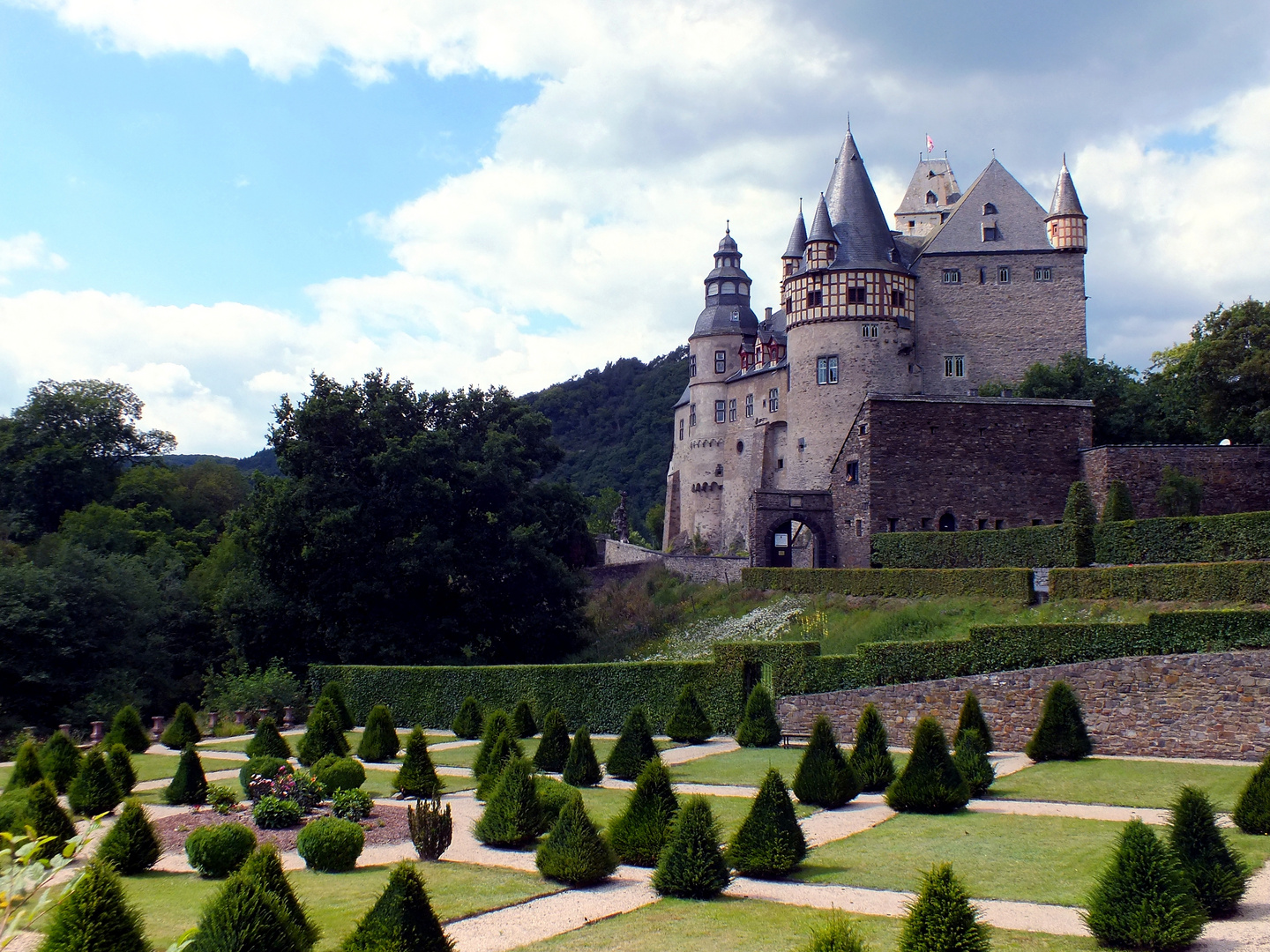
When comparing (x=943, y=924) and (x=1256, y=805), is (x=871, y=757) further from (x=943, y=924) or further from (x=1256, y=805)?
(x=943, y=924)

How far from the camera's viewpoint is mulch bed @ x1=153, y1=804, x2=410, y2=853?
15438 mm

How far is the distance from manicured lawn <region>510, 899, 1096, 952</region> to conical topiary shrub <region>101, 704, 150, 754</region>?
18792 mm

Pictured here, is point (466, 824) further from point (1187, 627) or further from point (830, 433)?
point (830, 433)

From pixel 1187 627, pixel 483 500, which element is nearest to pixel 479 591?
pixel 483 500

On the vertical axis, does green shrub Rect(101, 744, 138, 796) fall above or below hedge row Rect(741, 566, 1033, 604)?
below

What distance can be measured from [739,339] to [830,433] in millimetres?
16057

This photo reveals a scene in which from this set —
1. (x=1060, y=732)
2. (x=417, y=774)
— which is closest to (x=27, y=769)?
(x=417, y=774)

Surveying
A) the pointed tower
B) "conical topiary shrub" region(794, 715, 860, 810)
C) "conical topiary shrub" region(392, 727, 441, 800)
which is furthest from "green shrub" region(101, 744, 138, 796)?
the pointed tower

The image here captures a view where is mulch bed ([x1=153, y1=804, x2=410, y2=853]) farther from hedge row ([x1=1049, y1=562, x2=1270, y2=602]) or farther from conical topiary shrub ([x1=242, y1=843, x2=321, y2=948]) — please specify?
hedge row ([x1=1049, y1=562, x2=1270, y2=602])

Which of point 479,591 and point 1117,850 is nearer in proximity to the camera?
point 1117,850

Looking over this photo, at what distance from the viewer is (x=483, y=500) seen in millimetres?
40094

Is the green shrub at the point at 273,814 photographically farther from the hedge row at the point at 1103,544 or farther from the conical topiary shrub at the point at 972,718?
the hedge row at the point at 1103,544

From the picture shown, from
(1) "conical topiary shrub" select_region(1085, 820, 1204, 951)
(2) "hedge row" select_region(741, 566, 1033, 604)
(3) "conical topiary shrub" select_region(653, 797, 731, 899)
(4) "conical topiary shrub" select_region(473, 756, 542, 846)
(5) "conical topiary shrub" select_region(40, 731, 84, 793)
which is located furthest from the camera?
(2) "hedge row" select_region(741, 566, 1033, 604)

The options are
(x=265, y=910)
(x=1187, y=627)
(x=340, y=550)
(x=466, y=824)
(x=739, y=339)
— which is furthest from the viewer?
(x=739, y=339)
